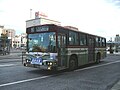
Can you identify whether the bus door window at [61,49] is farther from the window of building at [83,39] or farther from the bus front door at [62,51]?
the window of building at [83,39]

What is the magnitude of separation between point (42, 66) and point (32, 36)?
2201 mm

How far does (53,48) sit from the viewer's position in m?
12.2

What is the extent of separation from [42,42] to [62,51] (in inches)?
54.8

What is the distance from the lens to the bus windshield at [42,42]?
12273 mm

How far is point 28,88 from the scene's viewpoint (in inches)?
336

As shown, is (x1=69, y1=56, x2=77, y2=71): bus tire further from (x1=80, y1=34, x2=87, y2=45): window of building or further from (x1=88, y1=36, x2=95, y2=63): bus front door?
(x1=88, y1=36, x2=95, y2=63): bus front door

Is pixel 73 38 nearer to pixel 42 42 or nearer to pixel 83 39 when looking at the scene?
pixel 83 39

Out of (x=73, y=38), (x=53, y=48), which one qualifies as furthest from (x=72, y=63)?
(x=53, y=48)

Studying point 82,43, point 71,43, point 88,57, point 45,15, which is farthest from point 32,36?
point 45,15

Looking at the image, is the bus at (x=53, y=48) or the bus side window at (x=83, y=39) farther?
the bus side window at (x=83, y=39)

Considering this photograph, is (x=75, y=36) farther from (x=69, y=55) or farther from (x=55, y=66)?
(x=55, y=66)

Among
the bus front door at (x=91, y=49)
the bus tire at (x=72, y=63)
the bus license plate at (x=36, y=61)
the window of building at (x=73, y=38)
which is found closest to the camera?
the bus license plate at (x=36, y=61)

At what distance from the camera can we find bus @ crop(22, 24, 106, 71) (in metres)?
12.3

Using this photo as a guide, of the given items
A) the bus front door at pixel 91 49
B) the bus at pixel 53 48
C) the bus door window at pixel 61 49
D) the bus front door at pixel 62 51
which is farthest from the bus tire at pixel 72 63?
the bus front door at pixel 91 49
